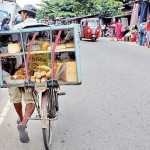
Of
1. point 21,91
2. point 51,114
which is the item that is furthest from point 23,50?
point 51,114

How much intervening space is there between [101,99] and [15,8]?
12.8 m

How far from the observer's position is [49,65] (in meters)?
4.30

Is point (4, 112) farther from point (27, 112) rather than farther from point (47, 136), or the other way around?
point (47, 136)

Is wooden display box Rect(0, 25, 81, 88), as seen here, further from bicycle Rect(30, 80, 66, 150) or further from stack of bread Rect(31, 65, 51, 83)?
bicycle Rect(30, 80, 66, 150)

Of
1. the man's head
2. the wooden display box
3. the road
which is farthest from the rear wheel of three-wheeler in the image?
the man's head

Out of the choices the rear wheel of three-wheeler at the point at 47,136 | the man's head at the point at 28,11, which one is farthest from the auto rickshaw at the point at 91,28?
the rear wheel of three-wheeler at the point at 47,136

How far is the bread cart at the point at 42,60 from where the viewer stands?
4.19m

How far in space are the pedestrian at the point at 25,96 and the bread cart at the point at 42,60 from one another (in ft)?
0.41

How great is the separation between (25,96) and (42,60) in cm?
53

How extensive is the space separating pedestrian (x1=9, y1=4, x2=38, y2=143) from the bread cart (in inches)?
5.0

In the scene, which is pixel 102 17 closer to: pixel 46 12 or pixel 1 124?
pixel 46 12

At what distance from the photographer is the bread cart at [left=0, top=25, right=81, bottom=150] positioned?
419 cm

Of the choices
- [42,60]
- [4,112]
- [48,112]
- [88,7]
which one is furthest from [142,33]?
[88,7]

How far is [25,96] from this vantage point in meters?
4.46
